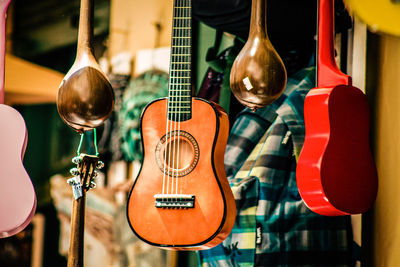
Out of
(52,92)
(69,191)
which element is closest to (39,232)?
(69,191)

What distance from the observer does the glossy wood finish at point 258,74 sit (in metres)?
1.11

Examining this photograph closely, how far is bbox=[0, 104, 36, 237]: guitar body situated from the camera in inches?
47.1

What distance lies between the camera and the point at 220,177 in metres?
1.28

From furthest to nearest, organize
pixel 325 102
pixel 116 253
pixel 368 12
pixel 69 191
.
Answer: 1. pixel 69 191
2. pixel 116 253
3. pixel 325 102
4. pixel 368 12

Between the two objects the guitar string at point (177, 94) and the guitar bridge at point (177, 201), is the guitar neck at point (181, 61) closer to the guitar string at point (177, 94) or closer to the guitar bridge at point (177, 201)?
the guitar string at point (177, 94)

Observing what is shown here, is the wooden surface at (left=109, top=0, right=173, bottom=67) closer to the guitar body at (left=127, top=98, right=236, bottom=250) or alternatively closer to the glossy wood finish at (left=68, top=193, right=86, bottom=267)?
the guitar body at (left=127, top=98, right=236, bottom=250)

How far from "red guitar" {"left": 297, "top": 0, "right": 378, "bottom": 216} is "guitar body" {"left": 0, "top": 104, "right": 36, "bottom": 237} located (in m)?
0.59

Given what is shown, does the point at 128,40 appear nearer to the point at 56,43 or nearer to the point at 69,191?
the point at 56,43

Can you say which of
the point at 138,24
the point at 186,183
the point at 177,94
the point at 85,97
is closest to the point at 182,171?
the point at 186,183

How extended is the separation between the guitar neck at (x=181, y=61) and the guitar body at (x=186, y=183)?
3cm

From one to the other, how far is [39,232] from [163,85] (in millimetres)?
974

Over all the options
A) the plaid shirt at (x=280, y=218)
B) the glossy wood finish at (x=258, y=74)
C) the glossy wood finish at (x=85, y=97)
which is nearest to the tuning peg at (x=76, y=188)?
the glossy wood finish at (x=85, y=97)

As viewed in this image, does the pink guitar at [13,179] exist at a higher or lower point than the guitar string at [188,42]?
lower

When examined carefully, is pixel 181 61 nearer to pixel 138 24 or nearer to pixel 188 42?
pixel 188 42
